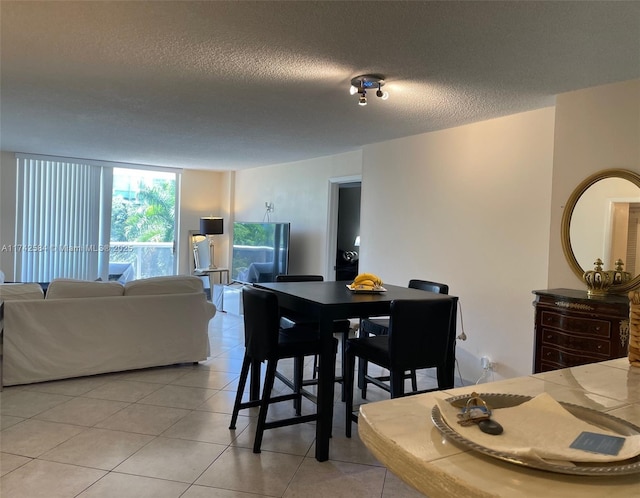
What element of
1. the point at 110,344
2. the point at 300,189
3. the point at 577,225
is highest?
the point at 300,189

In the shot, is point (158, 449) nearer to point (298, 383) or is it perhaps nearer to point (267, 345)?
point (267, 345)

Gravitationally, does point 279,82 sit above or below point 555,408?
above

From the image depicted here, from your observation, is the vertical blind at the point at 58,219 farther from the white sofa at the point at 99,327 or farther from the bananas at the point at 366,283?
the bananas at the point at 366,283

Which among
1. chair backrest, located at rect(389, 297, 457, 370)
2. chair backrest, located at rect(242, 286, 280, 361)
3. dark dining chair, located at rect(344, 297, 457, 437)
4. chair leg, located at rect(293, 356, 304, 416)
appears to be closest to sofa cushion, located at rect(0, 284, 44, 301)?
chair backrest, located at rect(242, 286, 280, 361)

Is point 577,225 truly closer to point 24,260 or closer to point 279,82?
point 279,82

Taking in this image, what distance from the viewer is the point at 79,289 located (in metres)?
3.88

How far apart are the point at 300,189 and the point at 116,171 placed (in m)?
3.27

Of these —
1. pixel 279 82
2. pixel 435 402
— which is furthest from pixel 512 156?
pixel 435 402

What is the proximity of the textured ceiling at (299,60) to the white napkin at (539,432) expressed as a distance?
5.76 ft

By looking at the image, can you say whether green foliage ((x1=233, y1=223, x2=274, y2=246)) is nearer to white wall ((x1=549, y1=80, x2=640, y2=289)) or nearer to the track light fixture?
the track light fixture

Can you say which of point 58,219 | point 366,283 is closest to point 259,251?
point 58,219

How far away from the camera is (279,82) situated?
123 inches

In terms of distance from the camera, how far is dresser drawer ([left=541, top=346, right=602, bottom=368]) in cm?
279

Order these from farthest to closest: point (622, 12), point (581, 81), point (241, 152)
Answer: point (241, 152) → point (581, 81) → point (622, 12)
